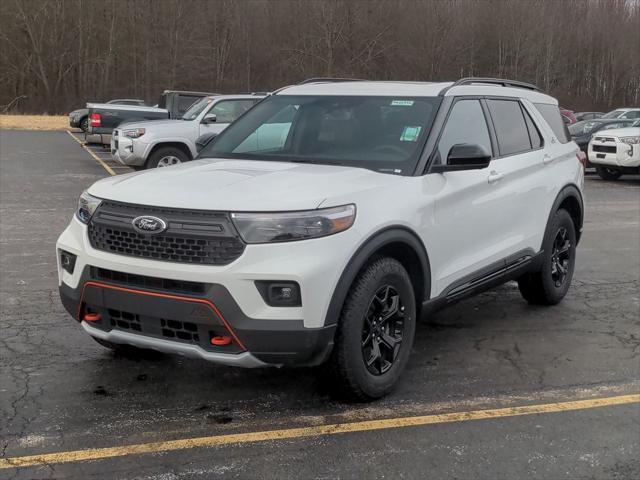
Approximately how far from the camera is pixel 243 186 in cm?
378

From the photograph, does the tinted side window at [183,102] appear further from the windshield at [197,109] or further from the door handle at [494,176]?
the door handle at [494,176]

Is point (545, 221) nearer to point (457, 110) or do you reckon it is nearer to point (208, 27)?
point (457, 110)

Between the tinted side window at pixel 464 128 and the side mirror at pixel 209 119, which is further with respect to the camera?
the side mirror at pixel 209 119

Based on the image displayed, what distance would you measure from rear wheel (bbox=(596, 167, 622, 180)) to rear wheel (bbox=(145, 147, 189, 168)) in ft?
35.7

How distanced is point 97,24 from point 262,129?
57.3 metres

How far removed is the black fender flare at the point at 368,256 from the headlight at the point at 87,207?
56.0 inches

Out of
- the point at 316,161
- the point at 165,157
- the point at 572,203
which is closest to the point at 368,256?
the point at 316,161

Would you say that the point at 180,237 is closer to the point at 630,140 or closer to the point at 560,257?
the point at 560,257

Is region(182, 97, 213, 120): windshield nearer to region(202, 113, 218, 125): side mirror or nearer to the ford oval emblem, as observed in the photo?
region(202, 113, 218, 125): side mirror

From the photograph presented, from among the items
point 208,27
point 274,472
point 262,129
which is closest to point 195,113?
point 262,129

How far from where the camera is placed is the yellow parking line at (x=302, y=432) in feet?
11.1

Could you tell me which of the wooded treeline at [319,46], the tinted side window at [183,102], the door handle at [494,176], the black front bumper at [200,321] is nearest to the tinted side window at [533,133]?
the door handle at [494,176]

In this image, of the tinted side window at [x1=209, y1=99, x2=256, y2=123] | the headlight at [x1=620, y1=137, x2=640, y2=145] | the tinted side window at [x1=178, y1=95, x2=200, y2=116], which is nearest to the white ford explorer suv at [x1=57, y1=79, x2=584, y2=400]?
the tinted side window at [x1=209, y1=99, x2=256, y2=123]

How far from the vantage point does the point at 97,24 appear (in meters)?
57.1
